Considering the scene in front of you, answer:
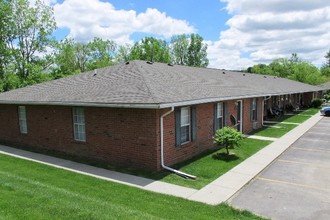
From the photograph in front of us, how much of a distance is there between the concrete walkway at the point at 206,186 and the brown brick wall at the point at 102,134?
2.64 feet

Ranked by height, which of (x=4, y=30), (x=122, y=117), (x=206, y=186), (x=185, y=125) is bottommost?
(x=206, y=186)

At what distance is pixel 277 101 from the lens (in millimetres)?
29734

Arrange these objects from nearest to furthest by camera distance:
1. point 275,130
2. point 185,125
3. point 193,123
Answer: point 185,125 < point 193,123 < point 275,130

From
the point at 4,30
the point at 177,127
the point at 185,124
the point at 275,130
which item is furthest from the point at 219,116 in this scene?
the point at 4,30

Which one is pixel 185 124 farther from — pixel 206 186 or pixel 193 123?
pixel 206 186

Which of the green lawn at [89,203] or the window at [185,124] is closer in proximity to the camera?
the green lawn at [89,203]

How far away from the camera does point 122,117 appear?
11.2 m

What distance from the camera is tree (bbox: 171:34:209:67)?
83.9 meters

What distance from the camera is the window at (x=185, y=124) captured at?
12.2m

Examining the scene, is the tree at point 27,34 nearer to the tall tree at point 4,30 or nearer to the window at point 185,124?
the tall tree at point 4,30

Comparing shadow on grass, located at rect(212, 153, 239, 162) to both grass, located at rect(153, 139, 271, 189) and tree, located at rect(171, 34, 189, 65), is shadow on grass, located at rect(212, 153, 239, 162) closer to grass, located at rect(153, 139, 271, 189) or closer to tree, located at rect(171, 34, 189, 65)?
grass, located at rect(153, 139, 271, 189)

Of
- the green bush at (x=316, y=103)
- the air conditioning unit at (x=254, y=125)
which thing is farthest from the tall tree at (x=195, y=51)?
the air conditioning unit at (x=254, y=125)

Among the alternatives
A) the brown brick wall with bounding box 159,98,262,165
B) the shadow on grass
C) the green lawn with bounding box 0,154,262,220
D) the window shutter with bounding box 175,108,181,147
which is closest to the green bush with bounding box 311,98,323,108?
the brown brick wall with bounding box 159,98,262,165

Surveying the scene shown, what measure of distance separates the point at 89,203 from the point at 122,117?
4539 millimetres
